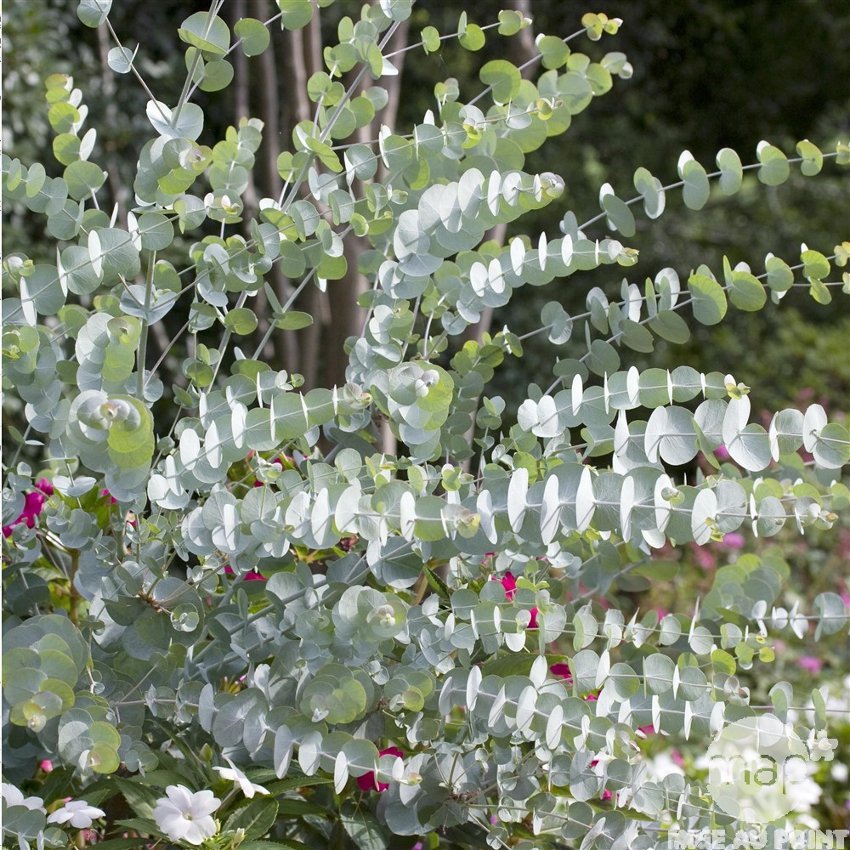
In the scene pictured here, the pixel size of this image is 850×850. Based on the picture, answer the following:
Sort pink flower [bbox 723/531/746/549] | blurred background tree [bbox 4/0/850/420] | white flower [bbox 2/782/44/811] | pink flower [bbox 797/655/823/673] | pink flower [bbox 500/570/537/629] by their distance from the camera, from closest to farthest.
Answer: white flower [bbox 2/782/44/811] < pink flower [bbox 500/570/537/629] < blurred background tree [bbox 4/0/850/420] < pink flower [bbox 797/655/823/673] < pink flower [bbox 723/531/746/549]

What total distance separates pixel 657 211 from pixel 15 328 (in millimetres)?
554

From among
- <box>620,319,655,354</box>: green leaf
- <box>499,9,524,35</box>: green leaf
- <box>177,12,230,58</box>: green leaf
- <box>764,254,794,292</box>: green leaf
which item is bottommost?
<box>620,319,655,354</box>: green leaf

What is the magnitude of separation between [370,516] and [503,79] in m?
0.48

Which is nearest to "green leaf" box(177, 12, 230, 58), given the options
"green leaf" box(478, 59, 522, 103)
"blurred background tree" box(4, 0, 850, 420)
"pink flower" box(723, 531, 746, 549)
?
"green leaf" box(478, 59, 522, 103)

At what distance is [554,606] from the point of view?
86 centimetres

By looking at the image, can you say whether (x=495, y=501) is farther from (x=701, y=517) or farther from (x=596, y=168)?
(x=596, y=168)

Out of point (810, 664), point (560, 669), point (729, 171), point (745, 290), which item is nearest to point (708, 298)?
point (745, 290)

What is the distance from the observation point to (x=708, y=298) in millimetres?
912

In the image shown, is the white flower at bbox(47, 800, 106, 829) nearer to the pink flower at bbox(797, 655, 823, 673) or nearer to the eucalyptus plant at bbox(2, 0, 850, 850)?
the eucalyptus plant at bbox(2, 0, 850, 850)

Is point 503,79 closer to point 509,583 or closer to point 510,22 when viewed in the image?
point 510,22

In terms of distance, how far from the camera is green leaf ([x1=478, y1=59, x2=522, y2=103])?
0.98 m

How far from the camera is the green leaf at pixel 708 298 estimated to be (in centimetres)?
91

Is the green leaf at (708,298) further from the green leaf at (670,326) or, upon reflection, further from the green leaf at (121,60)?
the green leaf at (121,60)

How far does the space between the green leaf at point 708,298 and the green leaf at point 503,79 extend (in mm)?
246
